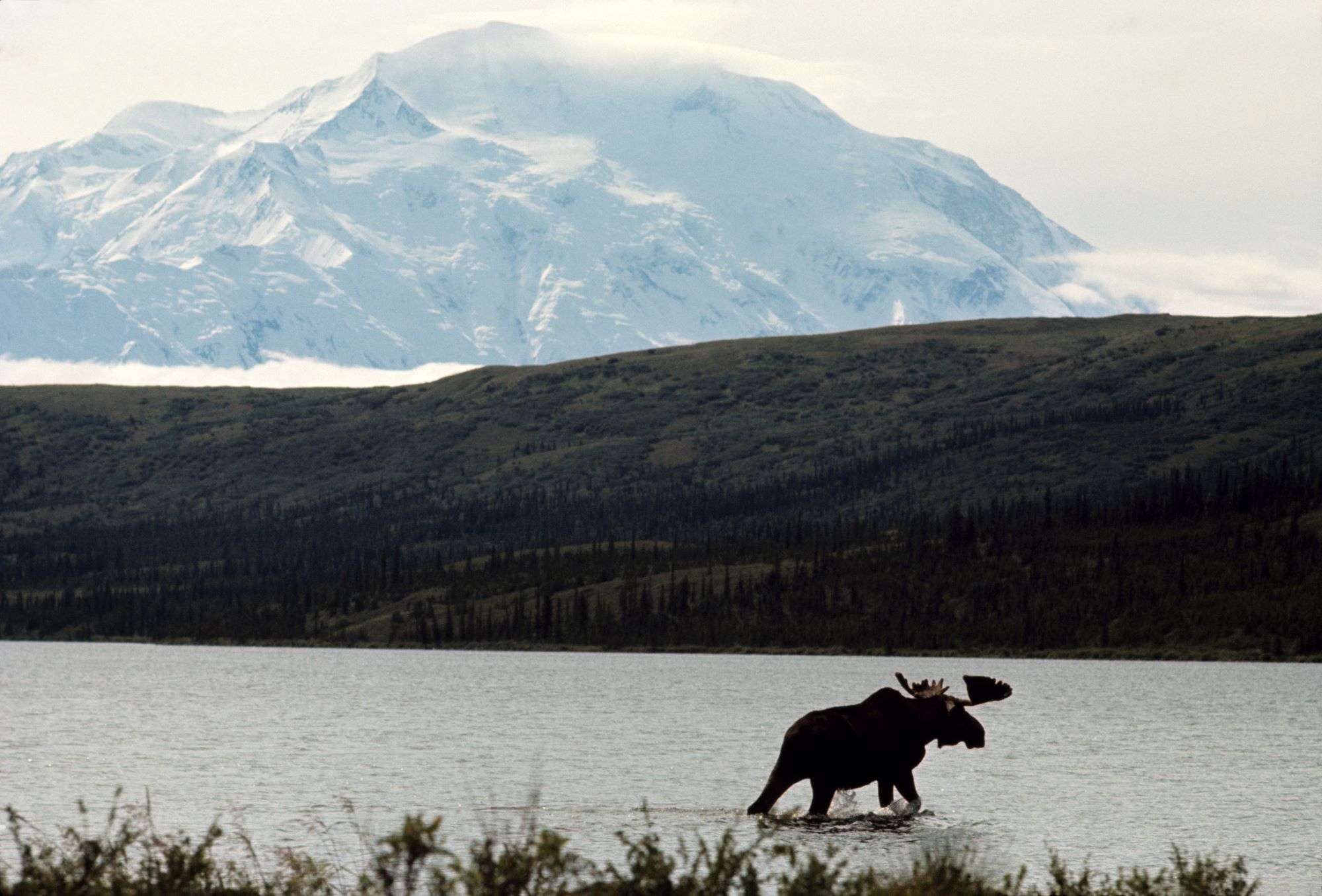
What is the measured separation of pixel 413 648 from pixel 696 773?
14507 cm

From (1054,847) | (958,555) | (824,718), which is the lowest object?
(1054,847)

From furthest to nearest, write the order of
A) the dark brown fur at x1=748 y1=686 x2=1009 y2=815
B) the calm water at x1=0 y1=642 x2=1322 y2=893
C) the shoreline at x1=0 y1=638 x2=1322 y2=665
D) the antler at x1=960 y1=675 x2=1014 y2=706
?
the shoreline at x1=0 y1=638 x2=1322 y2=665
the calm water at x1=0 y1=642 x2=1322 y2=893
the antler at x1=960 y1=675 x2=1014 y2=706
the dark brown fur at x1=748 y1=686 x2=1009 y2=815

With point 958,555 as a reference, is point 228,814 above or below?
below

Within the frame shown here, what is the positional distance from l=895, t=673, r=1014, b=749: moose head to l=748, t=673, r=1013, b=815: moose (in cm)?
1

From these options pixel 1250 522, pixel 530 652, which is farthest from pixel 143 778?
pixel 1250 522

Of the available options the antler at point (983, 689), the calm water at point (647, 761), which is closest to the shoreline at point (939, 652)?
the calm water at point (647, 761)

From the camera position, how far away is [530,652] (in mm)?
183125

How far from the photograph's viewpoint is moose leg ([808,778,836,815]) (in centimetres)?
3769

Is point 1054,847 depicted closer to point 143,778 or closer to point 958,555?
point 143,778

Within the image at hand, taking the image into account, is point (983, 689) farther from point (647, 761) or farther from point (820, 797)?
point (647, 761)

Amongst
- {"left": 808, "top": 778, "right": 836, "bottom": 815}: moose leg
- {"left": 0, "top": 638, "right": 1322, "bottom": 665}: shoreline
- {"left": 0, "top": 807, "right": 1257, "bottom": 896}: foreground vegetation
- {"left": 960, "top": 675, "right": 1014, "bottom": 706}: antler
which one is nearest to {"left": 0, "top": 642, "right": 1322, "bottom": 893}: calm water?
{"left": 808, "top": 778, "right": 836, "bottom": 815}: moose leg

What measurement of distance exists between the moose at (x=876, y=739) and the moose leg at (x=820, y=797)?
14mm

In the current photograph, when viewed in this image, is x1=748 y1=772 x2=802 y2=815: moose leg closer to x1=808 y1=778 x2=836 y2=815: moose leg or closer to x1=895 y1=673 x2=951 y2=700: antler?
x1=808 y1=778 x2=836 y2=815: moose leg

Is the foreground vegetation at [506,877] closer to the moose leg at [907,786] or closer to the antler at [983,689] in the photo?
the antler at [983,689]
